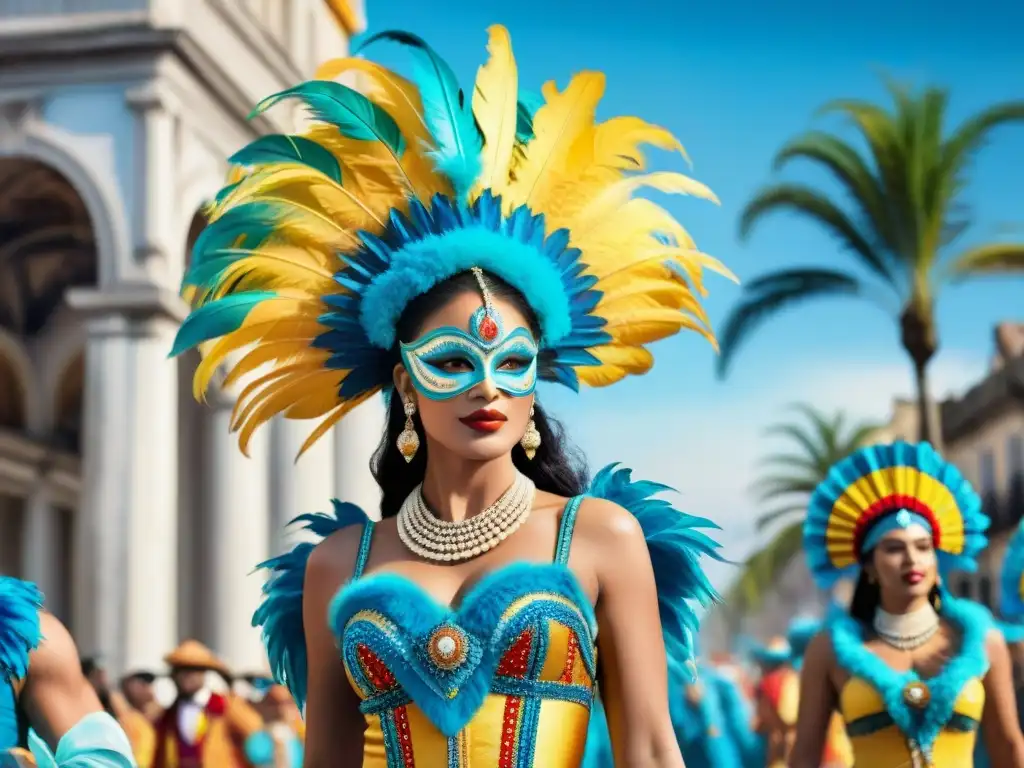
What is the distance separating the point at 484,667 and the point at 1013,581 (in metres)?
6.00

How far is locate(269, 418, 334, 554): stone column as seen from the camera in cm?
2247

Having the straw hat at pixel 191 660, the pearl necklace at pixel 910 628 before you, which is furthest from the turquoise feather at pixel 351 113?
the straw hat at pixel 191 660

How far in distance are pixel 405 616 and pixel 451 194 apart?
0.97 metres

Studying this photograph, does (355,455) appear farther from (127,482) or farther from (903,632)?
(903,632)

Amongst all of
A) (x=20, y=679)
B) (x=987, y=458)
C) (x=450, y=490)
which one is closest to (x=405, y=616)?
(x=450, y=490)

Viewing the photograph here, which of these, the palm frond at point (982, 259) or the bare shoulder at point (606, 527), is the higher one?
the palm frond at point (982, 259)

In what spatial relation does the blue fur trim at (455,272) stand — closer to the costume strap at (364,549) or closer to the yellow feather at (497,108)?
the yellow feather at (497,108)

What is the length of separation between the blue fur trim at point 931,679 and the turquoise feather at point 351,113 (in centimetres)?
330

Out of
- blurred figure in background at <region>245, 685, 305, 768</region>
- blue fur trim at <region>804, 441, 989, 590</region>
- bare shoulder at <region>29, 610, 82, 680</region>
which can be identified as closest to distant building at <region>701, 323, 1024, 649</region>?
blurred figure in background at <region>245, 685, 305, 768</region>

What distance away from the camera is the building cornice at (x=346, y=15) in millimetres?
26797

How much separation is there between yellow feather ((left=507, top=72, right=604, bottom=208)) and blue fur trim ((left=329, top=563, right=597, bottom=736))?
0.88 m

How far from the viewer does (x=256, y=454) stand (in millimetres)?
22406

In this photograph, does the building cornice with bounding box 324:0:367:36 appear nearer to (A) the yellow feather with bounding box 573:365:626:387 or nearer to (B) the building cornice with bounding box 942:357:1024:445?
(B) the building cornice with bounding box 942:357:1024:445

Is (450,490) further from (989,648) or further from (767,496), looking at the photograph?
(767,496)
